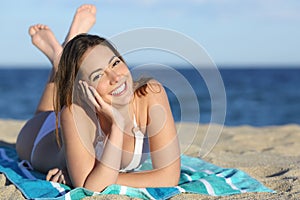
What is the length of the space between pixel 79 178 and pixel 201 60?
3.14ft

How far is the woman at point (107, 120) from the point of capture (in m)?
2.69

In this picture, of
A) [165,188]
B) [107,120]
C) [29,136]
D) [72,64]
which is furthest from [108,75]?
[29,136]

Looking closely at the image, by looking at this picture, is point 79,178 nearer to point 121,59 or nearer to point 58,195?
point 58,195

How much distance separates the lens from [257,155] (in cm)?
421

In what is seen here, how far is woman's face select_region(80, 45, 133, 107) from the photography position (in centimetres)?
264

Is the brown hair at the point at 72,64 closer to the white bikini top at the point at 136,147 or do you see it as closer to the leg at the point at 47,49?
the white bikini top at the point at 136,147

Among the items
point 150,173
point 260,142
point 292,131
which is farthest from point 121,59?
point 292,131

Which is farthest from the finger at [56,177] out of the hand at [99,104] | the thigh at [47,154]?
the hand at [99,104]

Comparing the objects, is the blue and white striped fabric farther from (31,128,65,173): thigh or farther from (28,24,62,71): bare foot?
(28,24,62,71): bare foot

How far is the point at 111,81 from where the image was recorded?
2.63 meters

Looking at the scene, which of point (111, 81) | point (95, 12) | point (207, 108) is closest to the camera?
point (111, 81)

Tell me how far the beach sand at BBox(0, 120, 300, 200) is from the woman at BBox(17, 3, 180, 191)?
0.18 metres

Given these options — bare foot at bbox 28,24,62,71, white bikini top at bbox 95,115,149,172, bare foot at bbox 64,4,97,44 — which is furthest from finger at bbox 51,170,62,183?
bare foot at bbox 64,4,97,44

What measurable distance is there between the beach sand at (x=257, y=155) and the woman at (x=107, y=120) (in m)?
0.18
